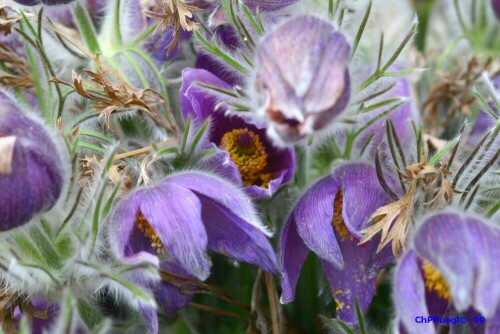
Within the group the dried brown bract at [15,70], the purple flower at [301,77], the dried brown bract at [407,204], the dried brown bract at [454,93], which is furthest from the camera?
the dried brown bract at [454,93]

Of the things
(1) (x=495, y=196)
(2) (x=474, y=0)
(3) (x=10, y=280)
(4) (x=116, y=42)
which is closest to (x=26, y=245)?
(3) (x=10, y=280)

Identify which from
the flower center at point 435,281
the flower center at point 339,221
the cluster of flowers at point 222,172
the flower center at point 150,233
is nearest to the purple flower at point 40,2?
the cluster of flowers at point 222,172

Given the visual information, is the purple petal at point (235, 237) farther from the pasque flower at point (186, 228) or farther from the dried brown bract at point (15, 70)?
the dried brown bract at point (15, 70)

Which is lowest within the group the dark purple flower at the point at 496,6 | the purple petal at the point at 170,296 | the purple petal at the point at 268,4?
the purple petal at the point at 170,296

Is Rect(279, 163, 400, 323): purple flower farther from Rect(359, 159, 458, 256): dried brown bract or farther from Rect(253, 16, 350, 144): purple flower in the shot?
Rect(253, 16, 350, 144): purple flower

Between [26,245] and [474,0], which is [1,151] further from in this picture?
[474,0]

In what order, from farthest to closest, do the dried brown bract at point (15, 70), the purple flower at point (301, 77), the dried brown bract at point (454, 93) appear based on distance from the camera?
the dried brown bract at point (454, 93) < the dried brown bract at point (15, 70) < the purple flower at point (301, 77)

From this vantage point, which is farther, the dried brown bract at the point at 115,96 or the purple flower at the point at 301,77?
the dried brown bract at the point at 115,96
